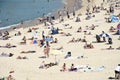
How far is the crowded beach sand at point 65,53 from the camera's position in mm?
19906

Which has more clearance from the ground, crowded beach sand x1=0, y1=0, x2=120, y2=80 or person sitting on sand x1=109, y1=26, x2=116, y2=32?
person sitting on sand x1=109, y1=26, x2=116, y2=32

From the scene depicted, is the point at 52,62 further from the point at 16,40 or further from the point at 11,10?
the point at 11,10

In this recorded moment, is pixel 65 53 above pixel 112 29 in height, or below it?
below

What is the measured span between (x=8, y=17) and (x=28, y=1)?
18.4 m

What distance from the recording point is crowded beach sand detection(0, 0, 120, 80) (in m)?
19.9

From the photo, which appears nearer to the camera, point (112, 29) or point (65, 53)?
point (65, 53)

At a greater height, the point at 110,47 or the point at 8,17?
the point at 8,17

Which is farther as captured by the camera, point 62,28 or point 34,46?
point 62,28

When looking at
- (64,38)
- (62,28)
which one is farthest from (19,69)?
(62,28)

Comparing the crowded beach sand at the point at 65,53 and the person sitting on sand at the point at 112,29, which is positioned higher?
the person sitting on sand at the point at 112,29

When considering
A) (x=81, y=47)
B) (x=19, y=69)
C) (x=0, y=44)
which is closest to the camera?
(x=19, y=69)

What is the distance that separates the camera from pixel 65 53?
24703 millimetres

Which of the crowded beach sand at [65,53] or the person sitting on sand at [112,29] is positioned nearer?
the crowded beach sand at [65,53]

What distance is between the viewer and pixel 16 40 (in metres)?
31.6
